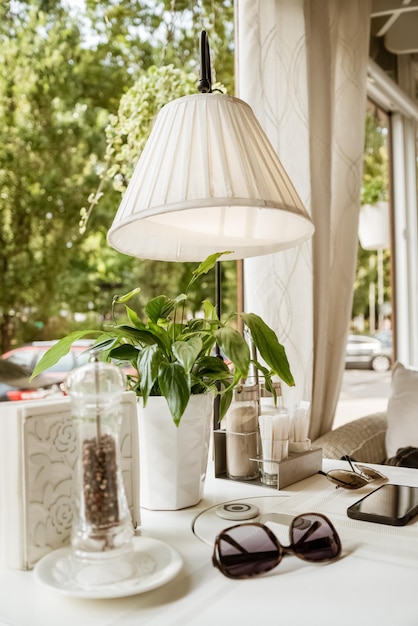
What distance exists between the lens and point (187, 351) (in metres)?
0.90

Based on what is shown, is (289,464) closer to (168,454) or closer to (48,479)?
(168,454)

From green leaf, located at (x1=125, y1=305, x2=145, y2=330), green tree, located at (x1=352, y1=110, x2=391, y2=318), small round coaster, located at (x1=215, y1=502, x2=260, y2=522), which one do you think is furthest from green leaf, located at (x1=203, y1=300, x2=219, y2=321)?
green tree, located at (x1=352, y1=110, x2=391, y2=318)

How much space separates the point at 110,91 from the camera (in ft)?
8.68

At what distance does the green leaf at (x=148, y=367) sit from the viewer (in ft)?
2.97

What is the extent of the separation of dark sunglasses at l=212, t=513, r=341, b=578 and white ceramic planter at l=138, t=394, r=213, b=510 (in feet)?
0.78

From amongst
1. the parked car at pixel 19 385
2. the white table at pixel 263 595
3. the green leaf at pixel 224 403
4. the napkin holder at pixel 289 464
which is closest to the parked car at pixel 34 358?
the parked car at pixel 19 385

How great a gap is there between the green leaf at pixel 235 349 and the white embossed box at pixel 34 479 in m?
0.24

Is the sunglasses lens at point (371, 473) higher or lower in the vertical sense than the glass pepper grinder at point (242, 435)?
lower

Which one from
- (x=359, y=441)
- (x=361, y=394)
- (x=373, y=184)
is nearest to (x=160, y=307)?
(x=359, y=441)

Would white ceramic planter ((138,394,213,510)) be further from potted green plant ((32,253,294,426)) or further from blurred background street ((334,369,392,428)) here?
blurred background street ((334,369,392,428))

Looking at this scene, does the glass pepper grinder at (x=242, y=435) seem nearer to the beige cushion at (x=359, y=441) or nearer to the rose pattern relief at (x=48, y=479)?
the rose pattern relief at (x=48, y=479)

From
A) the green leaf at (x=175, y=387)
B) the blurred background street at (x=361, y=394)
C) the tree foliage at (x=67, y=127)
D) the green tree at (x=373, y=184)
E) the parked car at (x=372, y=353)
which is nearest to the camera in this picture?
the green leaf at (x=175, y=387)

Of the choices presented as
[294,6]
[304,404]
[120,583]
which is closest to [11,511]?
[120,583]

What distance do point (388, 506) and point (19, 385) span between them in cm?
180
